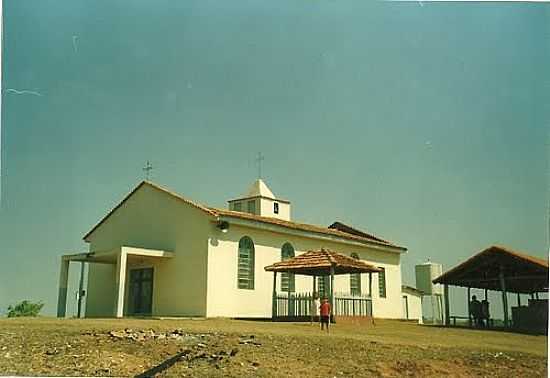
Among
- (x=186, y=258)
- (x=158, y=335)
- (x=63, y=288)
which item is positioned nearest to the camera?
(x=158, y=335)

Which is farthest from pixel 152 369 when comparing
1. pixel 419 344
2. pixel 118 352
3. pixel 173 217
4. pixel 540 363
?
pixel 173 217

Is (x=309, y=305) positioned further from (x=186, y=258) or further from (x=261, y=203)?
(x=261, y=203)

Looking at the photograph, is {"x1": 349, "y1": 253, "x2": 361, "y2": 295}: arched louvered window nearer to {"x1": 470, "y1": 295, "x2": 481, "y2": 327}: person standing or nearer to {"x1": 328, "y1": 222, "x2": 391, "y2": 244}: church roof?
{"x1": 328, "y1": 222, "x2": 391, "y2": 244}: church roof

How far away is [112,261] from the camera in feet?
82.0

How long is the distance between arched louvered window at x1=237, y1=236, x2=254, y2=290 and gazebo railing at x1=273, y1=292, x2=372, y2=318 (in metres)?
1.16

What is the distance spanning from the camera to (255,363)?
12812 mm

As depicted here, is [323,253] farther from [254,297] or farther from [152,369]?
[152,369]

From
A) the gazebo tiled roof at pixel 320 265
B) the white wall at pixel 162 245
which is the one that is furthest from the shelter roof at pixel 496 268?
the white wall at pixel 162 245

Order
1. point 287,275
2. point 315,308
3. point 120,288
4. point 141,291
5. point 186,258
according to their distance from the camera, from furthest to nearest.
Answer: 1. point 287,275
2. point 141,291
3. point 186,258
4. point 120,288
5. point 315,308

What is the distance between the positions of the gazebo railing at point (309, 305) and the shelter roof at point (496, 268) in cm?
277

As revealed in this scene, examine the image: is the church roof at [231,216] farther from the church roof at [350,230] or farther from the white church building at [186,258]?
the church roof at [350,230]

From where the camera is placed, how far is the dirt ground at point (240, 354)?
12703mm

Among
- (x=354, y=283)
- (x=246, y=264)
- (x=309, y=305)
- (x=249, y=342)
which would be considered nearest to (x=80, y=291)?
(x=246, y=264)

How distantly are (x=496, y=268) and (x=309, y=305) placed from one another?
628 cm
